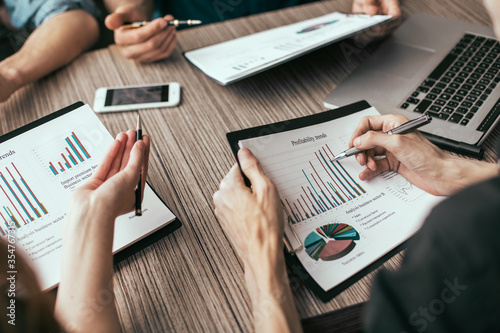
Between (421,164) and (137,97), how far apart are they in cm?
60

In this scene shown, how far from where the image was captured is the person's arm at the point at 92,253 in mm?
545

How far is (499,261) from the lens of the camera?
1.35ft

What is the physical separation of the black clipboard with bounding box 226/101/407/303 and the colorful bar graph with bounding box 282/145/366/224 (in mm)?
67

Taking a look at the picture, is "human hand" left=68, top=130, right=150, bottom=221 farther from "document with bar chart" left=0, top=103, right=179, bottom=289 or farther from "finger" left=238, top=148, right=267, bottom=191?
"finger" left=238, top=148, right=267, bottom=191

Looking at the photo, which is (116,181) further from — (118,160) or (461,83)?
(461,83)

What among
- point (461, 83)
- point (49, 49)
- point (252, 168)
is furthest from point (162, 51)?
point (461, 83)

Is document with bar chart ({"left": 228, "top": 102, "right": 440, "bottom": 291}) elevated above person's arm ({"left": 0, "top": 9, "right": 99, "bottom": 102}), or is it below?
below

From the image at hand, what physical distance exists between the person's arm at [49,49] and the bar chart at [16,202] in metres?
0.31

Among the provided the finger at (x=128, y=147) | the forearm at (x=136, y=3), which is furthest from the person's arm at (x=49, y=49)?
the finger at (x=128, y=147)

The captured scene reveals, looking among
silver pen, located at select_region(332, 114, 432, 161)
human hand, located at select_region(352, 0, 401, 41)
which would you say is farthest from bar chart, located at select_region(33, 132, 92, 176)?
human hand, located at select_region(352, 0, 401, 41)

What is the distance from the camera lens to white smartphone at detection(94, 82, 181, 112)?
2.94 ft

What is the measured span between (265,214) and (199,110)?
37 centimetres
